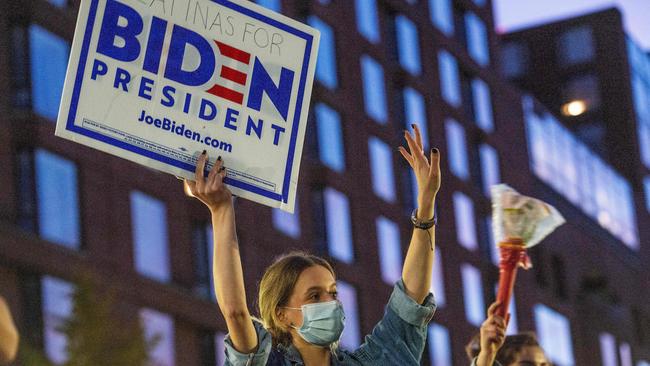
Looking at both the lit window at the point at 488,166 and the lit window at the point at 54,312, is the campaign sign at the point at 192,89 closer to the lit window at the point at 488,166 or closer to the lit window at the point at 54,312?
the lit window at the point at 54,312

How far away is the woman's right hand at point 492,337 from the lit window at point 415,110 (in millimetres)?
41279

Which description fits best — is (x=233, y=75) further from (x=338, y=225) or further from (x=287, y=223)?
(x=338, y=225)

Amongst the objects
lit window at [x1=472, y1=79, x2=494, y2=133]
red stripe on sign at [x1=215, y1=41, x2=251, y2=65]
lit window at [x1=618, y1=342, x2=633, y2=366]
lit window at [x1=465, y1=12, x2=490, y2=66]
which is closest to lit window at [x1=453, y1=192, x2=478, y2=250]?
lit window at [x1=472, y1=79, x2=494, y2=133]

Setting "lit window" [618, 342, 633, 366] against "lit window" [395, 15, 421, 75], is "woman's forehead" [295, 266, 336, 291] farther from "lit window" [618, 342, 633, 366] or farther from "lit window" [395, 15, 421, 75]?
"lit window" [618, 342, 633, 366]

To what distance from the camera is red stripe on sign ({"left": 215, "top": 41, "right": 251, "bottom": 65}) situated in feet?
18.6

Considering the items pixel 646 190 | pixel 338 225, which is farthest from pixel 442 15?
pixel 646 190

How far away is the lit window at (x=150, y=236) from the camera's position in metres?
33.3

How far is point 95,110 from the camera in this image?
5.38 meters

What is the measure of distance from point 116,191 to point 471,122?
928 inches

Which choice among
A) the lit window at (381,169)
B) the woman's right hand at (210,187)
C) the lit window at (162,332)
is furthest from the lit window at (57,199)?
the woman's right hand at (210,187)

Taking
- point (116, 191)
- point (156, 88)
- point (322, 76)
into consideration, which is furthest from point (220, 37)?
point (322, 76)

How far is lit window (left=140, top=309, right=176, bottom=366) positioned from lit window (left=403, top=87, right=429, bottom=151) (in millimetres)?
16473

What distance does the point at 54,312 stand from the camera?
98.4 ft

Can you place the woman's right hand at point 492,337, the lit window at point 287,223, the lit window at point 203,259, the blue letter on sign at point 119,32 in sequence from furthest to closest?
the lit window at point 287,223, the lit window at point 203,259, the woman's right hand at point 492,337, the blue letter on sign at point 119,32
